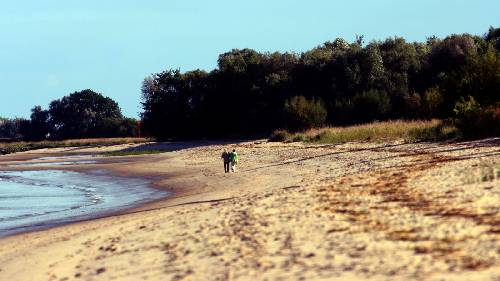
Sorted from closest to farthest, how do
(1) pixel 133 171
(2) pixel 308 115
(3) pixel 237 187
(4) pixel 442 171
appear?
(4) pixel 442 171, (3) pixel 237 187, (1) pixel 133 171, (2) pixel 308 115

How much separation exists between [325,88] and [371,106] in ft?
27.6

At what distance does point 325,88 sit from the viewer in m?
64.0

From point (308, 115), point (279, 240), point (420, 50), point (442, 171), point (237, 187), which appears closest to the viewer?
point (279, 240)

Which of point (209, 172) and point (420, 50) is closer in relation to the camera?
point (209, 172)

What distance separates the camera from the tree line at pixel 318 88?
56219 mm

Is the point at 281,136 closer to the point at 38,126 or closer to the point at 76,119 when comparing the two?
the point at 76,119

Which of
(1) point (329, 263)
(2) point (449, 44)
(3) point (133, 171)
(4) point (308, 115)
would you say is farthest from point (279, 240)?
(2) point (449, 44)

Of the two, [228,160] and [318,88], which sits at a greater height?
[318,88]

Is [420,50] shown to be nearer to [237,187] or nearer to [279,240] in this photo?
[237,187]

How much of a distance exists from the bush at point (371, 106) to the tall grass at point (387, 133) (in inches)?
268

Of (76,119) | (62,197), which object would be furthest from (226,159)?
(76,119)

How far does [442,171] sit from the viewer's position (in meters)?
18.2

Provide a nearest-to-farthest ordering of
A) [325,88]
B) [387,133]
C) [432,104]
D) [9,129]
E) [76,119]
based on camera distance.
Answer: [387,133]
[432,104]
[325,88]
[76,119]
[9,129]

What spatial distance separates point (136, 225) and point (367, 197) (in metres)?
5.24
